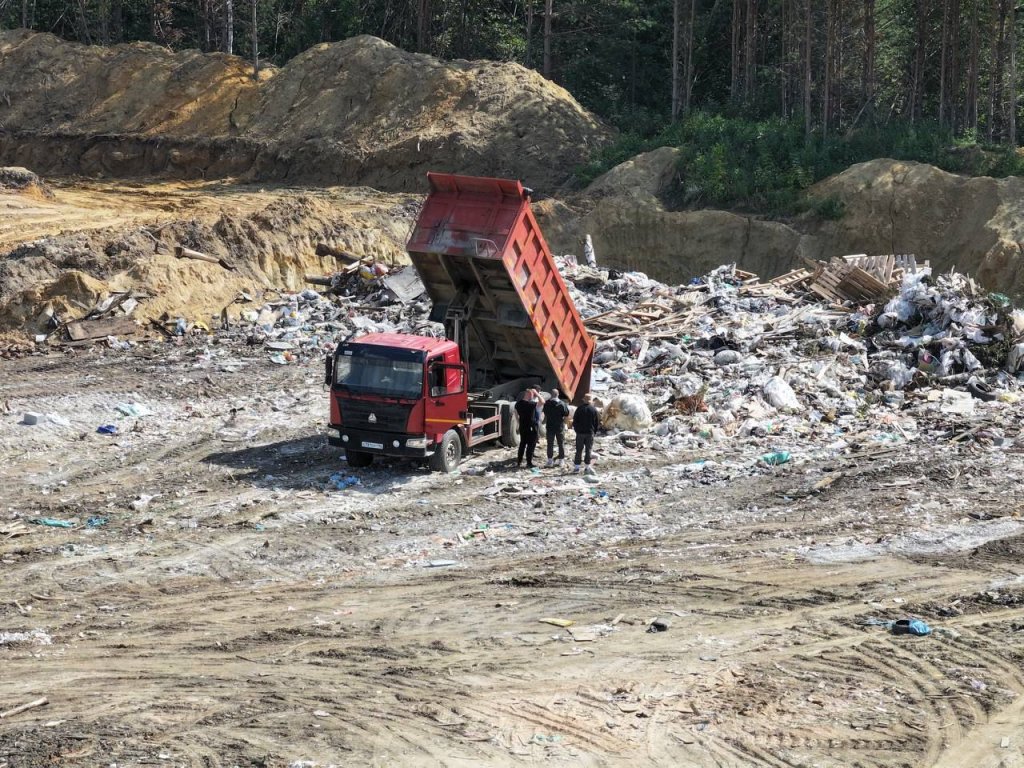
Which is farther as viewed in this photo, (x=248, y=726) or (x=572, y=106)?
(x=572, y=106)

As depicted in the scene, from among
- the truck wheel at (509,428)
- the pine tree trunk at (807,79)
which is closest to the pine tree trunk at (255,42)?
the pine tree trunk at (807,79)

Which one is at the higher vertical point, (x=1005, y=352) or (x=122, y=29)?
(x=122, y=29)

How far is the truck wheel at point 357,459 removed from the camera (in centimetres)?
1659

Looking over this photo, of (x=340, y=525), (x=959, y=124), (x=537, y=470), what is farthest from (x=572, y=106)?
(x=340, y=525)

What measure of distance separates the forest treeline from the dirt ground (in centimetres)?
1874

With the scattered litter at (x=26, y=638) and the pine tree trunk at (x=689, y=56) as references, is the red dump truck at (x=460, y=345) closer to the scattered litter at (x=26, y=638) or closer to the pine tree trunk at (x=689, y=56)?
the scattered litter at (x=26, y=638)

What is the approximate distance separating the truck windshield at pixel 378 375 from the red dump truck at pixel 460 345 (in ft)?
0.04

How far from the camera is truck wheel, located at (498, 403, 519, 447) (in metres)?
17.5

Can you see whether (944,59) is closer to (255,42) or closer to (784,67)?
(784,67)

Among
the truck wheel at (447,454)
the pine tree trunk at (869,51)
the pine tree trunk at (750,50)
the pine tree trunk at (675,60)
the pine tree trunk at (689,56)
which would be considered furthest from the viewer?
the pine tree trunk at (689,56)

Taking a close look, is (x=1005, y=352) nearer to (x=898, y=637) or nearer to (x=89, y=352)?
(x=898, y=637)

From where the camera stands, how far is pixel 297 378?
21188mm

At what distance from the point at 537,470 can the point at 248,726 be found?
25.9 ft

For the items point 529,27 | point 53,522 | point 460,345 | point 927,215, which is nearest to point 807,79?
point 927,215
